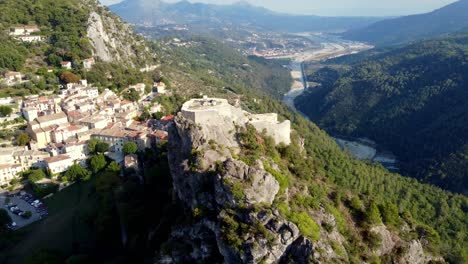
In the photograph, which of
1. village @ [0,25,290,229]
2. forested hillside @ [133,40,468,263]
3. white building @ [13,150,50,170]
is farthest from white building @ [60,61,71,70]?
forested hillside @ [133,40,468,263]

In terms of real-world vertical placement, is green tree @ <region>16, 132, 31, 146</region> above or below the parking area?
above

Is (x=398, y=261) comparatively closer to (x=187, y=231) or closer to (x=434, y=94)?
(x=187, y=231)

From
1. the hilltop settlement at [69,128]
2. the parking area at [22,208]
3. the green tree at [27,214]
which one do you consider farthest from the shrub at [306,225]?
the green tree at [27,214]

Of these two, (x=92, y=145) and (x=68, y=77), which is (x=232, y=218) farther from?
(x=68, y=77)

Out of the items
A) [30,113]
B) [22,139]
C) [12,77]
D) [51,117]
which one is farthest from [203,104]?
[12,77]

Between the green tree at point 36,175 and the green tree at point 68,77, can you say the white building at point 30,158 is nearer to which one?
the green tree at point 36,175

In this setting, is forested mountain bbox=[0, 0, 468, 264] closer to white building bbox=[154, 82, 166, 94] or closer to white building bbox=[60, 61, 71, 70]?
white building bbox=[154, 82, 166, 94]
